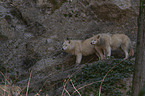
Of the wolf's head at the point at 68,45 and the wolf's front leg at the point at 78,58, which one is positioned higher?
→ the wolf's head at the point at 68,45

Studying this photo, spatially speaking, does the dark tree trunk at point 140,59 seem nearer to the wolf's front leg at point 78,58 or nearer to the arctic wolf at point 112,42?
the arctic wolf at point 112,42

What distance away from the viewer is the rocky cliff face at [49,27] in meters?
10.4

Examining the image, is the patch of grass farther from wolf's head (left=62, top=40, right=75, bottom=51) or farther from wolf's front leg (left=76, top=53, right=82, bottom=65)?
wolf's head (left=62, top=40, right=75, bottom=51)

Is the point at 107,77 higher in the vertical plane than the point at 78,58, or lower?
lower

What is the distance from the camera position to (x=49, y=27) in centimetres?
1160

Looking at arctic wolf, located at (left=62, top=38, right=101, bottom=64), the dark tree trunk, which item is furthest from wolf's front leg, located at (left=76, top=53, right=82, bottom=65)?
the dark tree trunk

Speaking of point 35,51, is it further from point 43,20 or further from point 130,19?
point 130,19

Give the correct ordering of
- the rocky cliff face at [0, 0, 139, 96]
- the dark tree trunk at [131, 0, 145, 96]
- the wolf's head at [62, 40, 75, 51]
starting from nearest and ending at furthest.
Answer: the dark tree trunk at [131, 0, 145, 96] < the wolf's head at [62, 40, 75, 51] < the rocky cliff face at [0, 0, 139, 96]

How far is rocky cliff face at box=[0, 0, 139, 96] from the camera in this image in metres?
10.4

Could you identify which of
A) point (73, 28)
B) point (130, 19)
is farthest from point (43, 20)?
point (130, 19)

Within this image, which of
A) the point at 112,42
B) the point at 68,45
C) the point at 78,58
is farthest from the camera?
the point at 78,58

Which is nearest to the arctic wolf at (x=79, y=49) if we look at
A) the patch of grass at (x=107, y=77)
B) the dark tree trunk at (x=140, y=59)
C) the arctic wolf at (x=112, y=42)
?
the arctic wolf at (x=112, y=42)

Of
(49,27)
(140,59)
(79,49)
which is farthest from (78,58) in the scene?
(140,59)

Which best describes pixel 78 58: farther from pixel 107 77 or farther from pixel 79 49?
pixel 107 77
